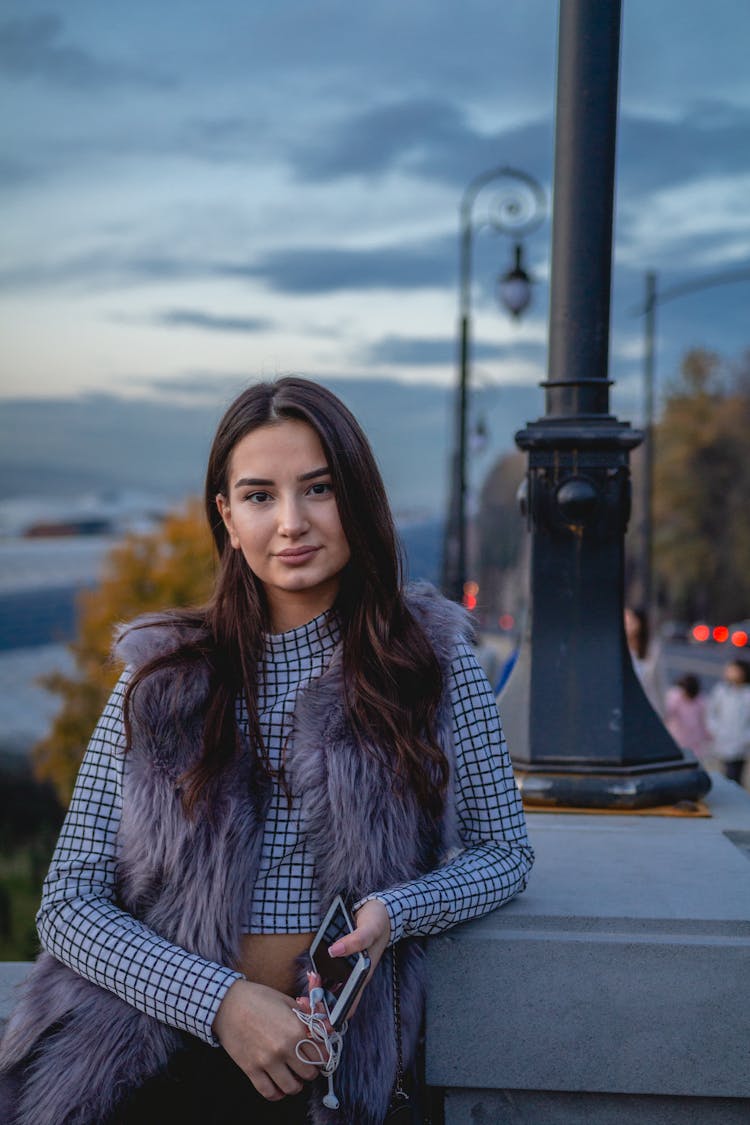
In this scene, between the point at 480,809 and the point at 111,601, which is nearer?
the point at 480,809

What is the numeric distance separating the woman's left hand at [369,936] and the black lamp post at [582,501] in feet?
5.71

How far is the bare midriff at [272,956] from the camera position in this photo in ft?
7.68

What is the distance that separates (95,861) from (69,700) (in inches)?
2155

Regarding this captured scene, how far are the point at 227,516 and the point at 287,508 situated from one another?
0.24 m

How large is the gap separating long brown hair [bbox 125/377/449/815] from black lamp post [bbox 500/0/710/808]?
1509mm

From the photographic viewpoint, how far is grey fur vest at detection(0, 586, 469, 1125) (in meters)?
2.27

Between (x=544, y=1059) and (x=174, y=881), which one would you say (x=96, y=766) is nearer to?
(x=174, y=881)

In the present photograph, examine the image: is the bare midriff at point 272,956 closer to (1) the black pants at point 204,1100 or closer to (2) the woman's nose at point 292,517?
(1) the black pants at point 204,1100

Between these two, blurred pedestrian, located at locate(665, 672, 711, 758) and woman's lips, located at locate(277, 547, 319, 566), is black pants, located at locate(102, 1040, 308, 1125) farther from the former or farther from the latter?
blurred pedestrian, located at locate(665, 672, 711, 758)

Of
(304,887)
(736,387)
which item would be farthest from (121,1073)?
(736,387)

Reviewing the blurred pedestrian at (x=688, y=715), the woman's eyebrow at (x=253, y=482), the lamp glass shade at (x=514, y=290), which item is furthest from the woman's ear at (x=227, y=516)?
the lamp glass shade at (x=514, y=290)

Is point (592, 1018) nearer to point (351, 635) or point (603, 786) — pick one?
point (351, 635)

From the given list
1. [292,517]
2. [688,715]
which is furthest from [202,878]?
[688,715]

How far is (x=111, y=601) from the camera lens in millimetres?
56469
